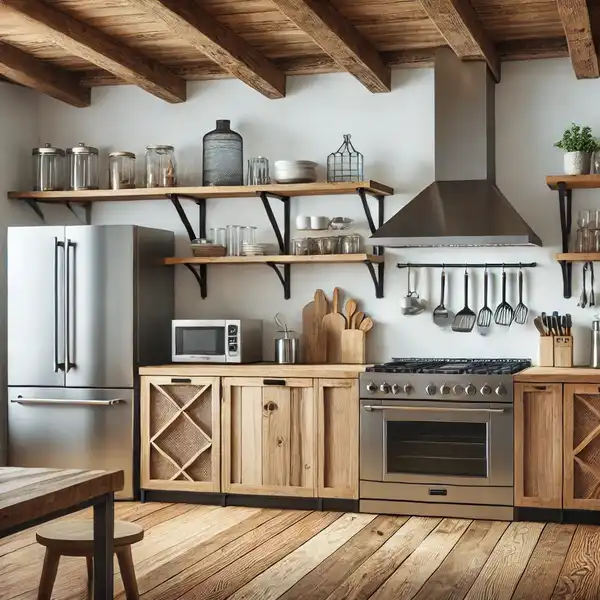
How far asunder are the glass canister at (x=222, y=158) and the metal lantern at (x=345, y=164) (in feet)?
1.88

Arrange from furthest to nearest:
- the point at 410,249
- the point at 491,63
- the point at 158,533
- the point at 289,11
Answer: the point at 410,249 → the point at 491,63 → the point at 158,533 → the point at 289,11

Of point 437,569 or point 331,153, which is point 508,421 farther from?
point 331,153

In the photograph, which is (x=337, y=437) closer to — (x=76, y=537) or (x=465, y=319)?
(x=465, y=319)

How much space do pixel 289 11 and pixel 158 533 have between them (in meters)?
2.70

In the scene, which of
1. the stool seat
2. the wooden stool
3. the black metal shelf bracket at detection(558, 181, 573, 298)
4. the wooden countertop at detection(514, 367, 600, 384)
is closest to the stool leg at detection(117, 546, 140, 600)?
the wooden stool

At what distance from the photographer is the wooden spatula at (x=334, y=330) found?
6.25 metres

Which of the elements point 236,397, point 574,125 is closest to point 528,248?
point 574,125

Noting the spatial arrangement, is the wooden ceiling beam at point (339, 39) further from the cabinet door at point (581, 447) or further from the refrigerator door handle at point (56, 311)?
the cabinet door at point (581, 447)

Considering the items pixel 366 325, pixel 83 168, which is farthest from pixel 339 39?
pixel 83 168

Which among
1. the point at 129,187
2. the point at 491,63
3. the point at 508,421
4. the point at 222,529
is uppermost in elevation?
the point at 491,63

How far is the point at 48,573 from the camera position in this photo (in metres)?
3.65

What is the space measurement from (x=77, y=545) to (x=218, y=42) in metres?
2.90

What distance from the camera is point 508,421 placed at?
5.36m

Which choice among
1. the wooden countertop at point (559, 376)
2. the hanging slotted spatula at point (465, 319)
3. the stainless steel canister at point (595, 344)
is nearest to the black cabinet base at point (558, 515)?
the wooden countertop at point (559, 376)
